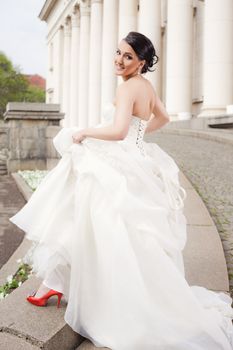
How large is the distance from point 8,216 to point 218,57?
1459 centimetres

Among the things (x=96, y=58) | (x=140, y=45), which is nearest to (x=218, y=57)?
(x=96, y=58)

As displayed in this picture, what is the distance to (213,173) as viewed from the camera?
913cm

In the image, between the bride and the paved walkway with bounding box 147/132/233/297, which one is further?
the paved walkway with bounding box 147/132/233/297

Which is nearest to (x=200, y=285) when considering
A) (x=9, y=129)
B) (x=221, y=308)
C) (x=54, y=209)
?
(x=221, y=308)

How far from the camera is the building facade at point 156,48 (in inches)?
830

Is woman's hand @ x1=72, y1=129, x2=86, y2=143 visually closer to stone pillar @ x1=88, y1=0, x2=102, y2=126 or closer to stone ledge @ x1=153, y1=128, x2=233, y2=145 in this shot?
stone ledge @ x1=153, y1=128, x2=233, y2=145

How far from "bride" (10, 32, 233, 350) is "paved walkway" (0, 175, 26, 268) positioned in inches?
119

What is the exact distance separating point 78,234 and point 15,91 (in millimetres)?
70614

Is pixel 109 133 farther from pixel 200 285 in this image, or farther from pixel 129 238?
pixel 200 285

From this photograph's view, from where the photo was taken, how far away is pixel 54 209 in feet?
10.8

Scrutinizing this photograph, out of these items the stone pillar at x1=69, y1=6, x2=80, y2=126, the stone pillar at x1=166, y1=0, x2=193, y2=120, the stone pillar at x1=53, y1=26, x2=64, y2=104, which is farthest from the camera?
the stone pillar at x1=53, y1=26, x2=64, y2=104

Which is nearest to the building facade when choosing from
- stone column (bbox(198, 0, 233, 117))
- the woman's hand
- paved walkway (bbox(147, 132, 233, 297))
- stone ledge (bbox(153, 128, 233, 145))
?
stone column (bbox(198, 0, 233, 117))

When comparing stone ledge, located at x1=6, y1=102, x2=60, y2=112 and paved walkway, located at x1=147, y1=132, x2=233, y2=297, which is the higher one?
stone ledge, located at x1=6, y1=102, x2=60, y2=112

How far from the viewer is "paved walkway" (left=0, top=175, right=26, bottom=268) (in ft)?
22.2
